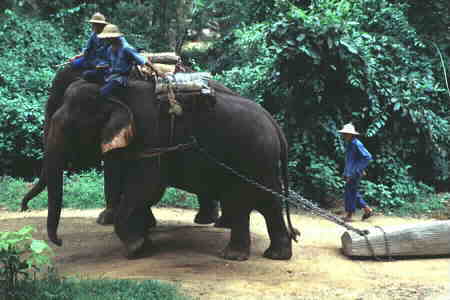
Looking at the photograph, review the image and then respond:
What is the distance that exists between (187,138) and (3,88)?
7.53 m

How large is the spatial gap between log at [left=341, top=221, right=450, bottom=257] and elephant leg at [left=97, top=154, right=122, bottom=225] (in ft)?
10.8

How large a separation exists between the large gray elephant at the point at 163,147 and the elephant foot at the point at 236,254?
0.04ft

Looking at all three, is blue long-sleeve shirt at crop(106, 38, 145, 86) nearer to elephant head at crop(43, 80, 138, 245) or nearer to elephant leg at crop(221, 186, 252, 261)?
elephant head at crop(43, 80, 138, 245)

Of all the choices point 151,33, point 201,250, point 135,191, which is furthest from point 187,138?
point 151,33

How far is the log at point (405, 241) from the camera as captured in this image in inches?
270

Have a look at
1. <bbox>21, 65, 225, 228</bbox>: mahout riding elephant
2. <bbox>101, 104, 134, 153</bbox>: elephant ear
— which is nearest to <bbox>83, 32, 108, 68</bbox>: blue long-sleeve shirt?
<bbox>21, 65, 225, 228</bbox>: mahout riding elephant

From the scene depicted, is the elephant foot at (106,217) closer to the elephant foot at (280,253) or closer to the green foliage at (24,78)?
the elephant foot at (280,253)

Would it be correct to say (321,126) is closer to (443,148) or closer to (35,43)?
(443,148)

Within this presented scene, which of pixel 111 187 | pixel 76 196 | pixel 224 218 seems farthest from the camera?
pixel 76 196

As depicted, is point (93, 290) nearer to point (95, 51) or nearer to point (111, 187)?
point (111, 187)

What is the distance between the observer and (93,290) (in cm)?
516

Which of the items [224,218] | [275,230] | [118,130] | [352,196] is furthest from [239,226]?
[352,196]

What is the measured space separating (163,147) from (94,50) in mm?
1809

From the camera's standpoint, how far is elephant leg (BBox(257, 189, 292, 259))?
6926mm
